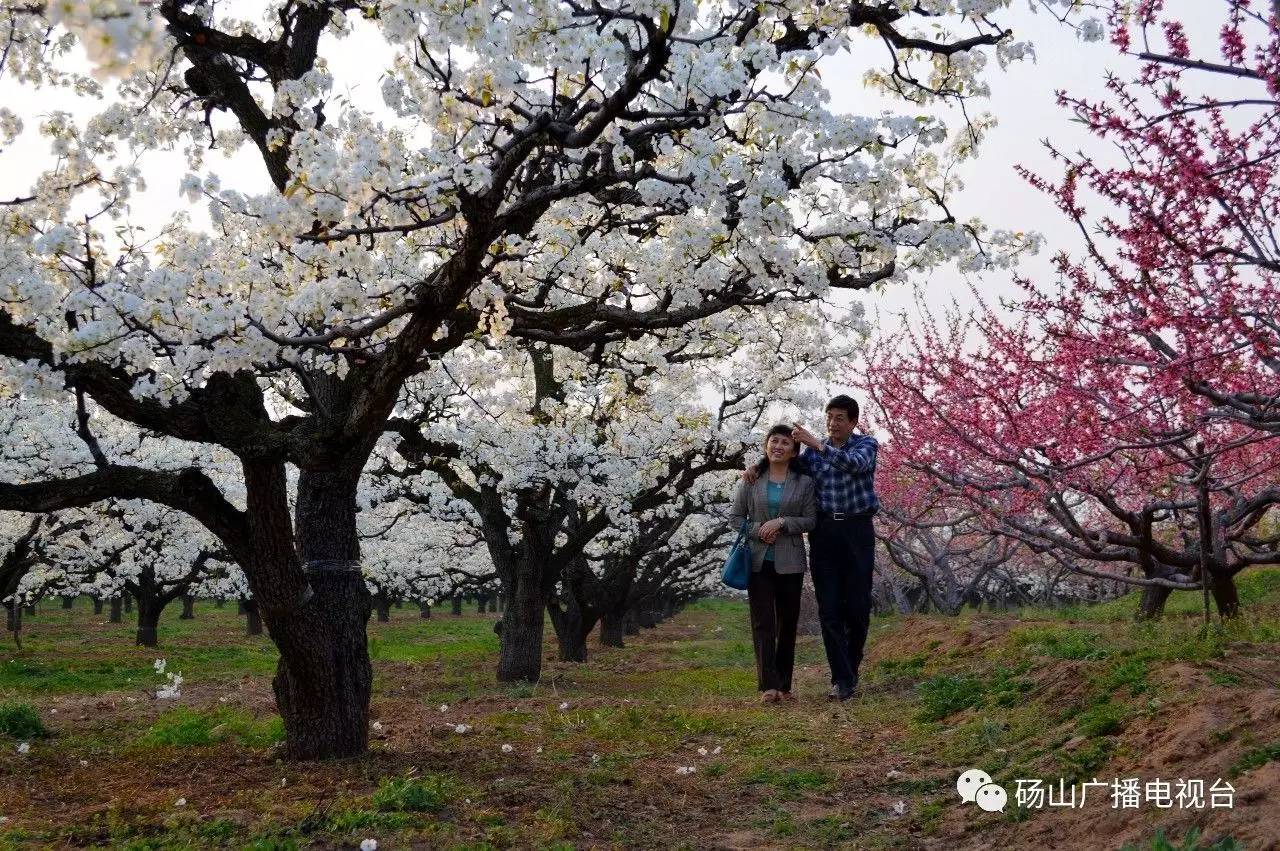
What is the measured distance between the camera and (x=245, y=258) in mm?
7578

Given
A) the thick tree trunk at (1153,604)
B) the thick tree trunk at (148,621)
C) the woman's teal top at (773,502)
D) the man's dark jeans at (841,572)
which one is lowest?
the thick tree trunk at (148,621)

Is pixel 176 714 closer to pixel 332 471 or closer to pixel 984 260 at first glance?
pixel 332 471

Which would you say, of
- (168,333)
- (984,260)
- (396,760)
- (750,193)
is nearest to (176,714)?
(396,760)

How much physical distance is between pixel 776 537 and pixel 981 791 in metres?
4.15

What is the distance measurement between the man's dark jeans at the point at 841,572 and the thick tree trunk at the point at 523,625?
8.14m

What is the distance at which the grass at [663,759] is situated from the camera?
5270 mm

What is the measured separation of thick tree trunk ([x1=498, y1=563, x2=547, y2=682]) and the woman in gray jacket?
24.7 feet

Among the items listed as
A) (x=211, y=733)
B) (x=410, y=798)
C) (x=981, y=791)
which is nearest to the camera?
(x=981, y=791)

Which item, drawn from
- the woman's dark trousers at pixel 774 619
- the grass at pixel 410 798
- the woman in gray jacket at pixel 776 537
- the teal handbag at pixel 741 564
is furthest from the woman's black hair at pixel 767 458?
the grass at pixel 410 798

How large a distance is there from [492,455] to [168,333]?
9.88m

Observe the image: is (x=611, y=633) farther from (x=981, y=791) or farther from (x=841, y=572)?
(x=981, y=791)

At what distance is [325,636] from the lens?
748 centimetres

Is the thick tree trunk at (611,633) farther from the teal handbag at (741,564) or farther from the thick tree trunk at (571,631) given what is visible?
the teal handbag at (741,564)

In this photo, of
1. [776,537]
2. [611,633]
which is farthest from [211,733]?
[611,633]
